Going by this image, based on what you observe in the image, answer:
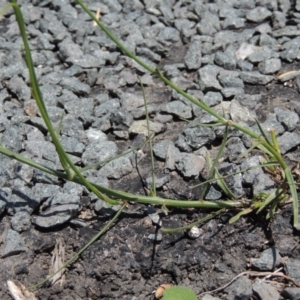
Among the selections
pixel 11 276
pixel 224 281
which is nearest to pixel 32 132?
pixel 11 276

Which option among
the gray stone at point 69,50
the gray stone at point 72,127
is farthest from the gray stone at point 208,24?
the gray stone at point 72,127

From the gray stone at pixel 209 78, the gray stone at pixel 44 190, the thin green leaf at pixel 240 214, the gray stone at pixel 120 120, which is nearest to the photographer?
the thin green leaf at pixel 240 214

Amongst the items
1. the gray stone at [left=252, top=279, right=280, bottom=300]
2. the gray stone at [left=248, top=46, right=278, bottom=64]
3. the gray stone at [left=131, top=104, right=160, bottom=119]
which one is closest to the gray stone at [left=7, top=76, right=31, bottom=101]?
the gray stone at [left=131, top=104, right=160, bottom=119]

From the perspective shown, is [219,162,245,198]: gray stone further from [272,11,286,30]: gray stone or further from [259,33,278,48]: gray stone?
[272,11,286,30]: gray stone

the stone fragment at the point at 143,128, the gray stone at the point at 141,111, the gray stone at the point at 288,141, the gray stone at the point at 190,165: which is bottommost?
the stone fragment at the point at 143,128

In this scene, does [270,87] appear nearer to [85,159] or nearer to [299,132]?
[299,132]

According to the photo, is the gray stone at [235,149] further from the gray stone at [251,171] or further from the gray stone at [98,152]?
the gray stone at [98,152]

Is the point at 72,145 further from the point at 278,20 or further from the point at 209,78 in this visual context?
the point at 278,20

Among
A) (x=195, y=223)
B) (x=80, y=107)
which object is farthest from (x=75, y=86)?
(x=195, y=223)
